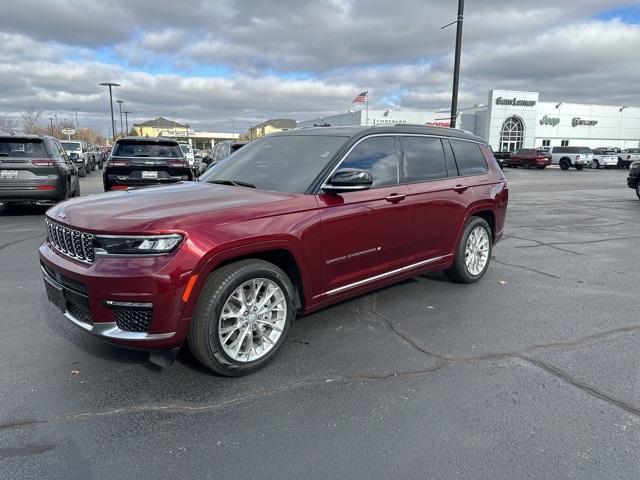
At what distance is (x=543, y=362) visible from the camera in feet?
12.5

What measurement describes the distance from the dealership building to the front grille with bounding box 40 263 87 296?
5038cm

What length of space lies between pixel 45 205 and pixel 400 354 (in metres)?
12.2

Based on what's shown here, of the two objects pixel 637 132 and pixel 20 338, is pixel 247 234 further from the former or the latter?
pixel 637 132

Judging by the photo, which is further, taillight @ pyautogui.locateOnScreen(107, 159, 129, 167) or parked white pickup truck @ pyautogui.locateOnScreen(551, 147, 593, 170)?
parked white pickup truck @ pyautogui.locateOnScreen(551, 147, 593, 170)

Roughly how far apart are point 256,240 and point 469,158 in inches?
132

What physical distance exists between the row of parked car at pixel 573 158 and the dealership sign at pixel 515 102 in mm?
14827

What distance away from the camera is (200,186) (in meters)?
4.29

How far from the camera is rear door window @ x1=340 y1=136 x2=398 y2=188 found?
435 centimetres

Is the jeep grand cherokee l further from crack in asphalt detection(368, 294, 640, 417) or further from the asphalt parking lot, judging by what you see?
crack in asphalt detection(368, 294, 640, 417)

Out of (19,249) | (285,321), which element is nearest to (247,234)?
(285,321)

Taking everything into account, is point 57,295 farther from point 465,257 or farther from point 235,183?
point 465,257

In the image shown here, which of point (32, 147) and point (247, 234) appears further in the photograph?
point (32, 147)

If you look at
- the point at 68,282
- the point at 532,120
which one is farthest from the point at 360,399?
the point at 532,120

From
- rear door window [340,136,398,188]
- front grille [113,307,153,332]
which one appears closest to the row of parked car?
rear door window [340,136,398,188]
